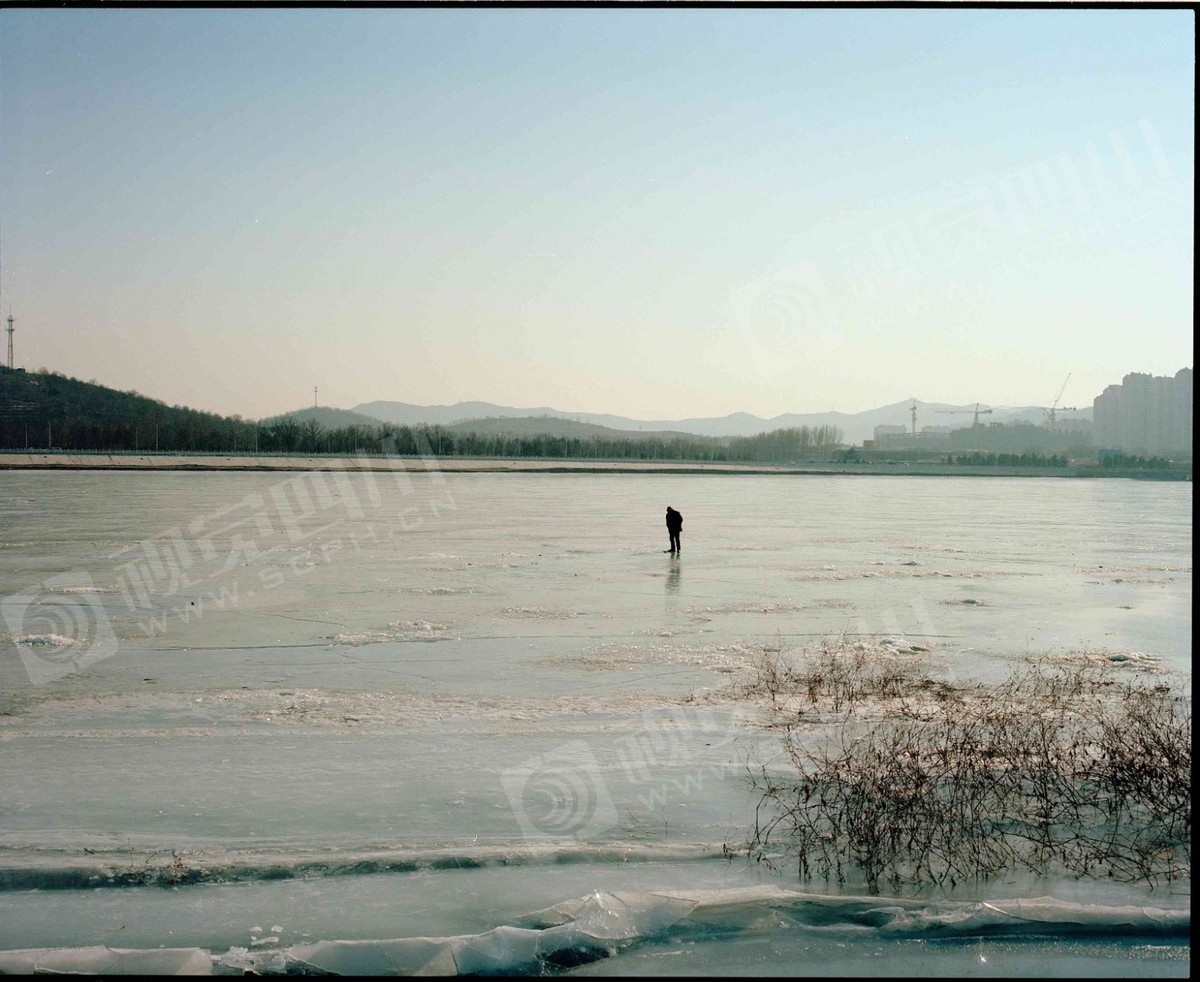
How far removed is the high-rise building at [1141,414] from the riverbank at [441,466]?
143 inches

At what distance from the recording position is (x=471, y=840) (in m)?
7.10

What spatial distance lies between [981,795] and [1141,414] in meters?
112

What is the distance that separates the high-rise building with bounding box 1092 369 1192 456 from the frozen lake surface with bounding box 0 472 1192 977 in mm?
75530

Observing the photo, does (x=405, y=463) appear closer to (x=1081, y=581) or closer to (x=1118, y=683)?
(x=1081, y=581)

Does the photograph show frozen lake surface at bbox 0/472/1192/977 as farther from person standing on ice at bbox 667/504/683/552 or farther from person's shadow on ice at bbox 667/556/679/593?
person standing on ice at bbox 667/504/683/552

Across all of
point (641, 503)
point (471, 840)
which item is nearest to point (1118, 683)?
point (471, 840)

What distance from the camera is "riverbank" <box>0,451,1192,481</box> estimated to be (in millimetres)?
78000

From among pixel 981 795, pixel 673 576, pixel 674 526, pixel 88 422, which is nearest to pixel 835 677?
pixel 981 795

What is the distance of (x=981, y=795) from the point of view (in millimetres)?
Result: 7934

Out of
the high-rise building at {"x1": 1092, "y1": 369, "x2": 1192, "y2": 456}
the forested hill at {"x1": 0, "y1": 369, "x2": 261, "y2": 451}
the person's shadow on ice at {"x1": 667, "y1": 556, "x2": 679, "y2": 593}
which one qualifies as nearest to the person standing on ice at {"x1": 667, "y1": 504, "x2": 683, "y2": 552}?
the person's shadow on ice at {"x1": 667, "y1": 556, "x2": 679, "y2": 593}

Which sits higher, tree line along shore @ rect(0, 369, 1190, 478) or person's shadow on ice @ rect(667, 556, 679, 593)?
tree line along shore @ rect(0, 369, 1190, 478)

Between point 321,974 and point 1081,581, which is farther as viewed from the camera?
point 1081,581

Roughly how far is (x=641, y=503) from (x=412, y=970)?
4219cm

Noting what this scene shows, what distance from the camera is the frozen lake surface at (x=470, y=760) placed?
19.0ft
